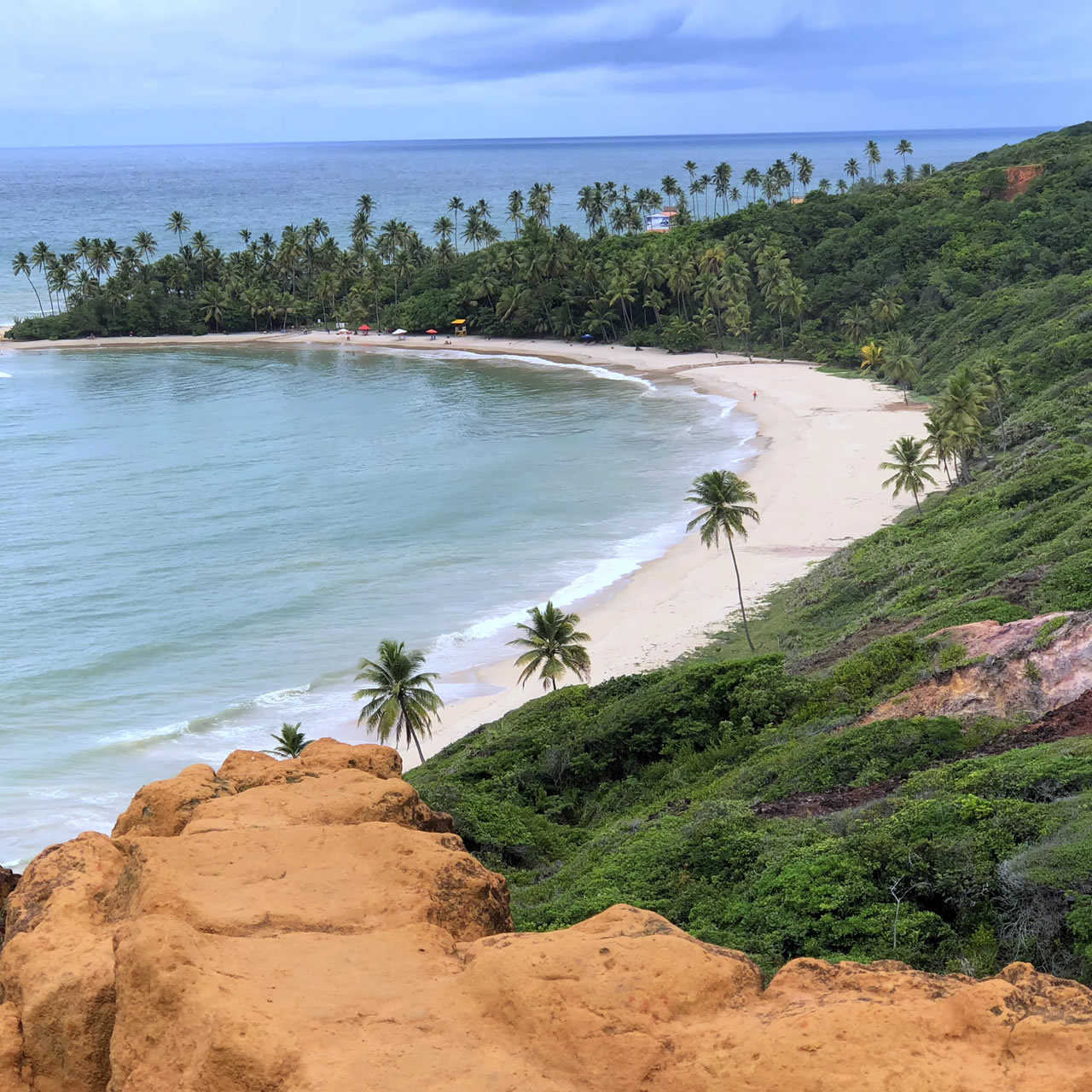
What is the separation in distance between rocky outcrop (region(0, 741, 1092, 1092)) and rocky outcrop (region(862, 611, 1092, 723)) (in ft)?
41.1

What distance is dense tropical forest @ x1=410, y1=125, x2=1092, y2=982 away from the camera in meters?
14.5

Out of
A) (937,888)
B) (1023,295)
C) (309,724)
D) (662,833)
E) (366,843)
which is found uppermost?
(1023,295)

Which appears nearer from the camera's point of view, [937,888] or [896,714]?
[937,888]

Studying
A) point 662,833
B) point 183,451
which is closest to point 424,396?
point 183,451

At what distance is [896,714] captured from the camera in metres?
23.1

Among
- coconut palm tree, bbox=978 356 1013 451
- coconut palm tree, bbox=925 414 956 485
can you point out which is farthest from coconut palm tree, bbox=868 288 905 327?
coconut palm tree, bbox=925 414 956 485

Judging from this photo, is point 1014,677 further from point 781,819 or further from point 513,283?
point 513,283

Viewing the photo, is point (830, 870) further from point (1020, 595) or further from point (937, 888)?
point (1020, 595)

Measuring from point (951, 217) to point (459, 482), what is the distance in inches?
2487

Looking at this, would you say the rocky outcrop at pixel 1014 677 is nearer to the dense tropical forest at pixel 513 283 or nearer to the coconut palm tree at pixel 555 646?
the coconut palm tree at pixel 555 646

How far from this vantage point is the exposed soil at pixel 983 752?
63.5 feet

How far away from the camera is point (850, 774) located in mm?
20922

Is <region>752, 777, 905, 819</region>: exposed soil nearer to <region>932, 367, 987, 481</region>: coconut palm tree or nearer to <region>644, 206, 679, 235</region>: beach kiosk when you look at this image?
<region>932, 367, 987, 481</region>: coconut palm tree

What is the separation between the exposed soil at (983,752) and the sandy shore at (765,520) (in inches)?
676
